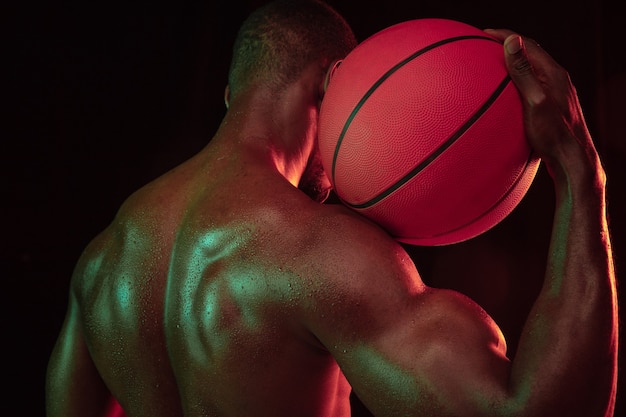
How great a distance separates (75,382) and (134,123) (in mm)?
1255

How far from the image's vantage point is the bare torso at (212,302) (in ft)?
3.20

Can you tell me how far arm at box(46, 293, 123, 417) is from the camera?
48.8 inches

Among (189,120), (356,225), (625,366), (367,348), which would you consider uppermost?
(356,225)

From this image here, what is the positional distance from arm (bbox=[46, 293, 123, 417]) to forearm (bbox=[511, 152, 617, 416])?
2.37 ft

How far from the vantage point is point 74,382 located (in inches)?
48.8

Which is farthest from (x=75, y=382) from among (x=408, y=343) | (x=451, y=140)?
(x=451, y=140)

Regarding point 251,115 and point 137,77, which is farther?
point 137,77

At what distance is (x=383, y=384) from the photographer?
0.89m

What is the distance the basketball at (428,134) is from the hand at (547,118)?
0.01 m

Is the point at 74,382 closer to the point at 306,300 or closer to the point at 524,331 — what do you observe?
the point at 306,300

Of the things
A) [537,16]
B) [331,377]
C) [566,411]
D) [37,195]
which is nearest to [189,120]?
[37,195]

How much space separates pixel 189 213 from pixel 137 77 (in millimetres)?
1364

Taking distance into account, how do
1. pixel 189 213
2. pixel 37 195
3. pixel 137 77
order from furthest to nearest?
pixel 137 77 → pixel 37 195 → pixel 189 213

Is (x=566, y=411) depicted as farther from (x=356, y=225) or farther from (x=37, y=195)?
(x=37, y=195)
